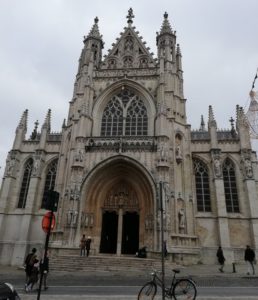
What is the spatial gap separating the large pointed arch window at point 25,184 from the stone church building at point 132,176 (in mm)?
96

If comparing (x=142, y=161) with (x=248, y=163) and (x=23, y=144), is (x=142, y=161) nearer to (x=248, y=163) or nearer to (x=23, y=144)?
(x=248, y=163)

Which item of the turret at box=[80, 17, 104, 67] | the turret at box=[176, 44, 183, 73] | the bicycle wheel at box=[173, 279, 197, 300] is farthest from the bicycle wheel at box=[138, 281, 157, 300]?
the turret at box=[80, 17, 104, 67]

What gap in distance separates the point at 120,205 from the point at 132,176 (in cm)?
255

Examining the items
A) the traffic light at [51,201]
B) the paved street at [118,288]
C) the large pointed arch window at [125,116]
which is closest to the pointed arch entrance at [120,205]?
the large pointed arch window at [125,116]

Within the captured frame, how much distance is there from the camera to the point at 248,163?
21328 mm

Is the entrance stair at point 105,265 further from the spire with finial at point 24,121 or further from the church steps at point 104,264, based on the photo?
the spire with finial at point 24,121

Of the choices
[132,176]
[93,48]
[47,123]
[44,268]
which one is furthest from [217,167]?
[93,48]

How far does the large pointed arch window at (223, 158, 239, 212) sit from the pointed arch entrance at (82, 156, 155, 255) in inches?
259

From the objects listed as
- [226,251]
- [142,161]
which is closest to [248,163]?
[226,251]

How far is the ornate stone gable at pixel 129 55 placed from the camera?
27516 millimetres

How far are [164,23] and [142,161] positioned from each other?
57.2 ft

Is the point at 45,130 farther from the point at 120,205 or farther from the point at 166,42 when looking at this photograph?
the point at 166,42

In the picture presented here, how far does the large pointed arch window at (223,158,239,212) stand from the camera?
2108cm

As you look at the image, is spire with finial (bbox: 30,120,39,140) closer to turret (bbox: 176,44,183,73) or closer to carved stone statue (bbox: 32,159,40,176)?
carved stone statue (bbox: 32,159,40,176)
